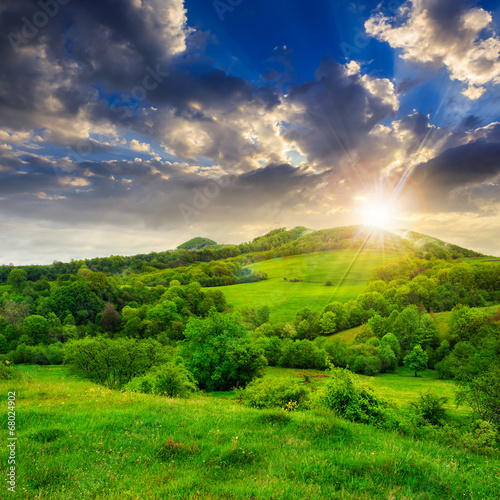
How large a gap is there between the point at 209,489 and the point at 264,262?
18899 cm

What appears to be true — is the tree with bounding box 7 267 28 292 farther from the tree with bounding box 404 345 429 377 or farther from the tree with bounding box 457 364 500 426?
the tree with bounding box 457 364 500 426

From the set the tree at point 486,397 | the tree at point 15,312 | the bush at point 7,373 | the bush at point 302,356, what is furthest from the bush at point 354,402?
the tree at point 15,312

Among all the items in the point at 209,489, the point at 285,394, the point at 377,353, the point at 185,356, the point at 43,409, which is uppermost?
the point at 209,489

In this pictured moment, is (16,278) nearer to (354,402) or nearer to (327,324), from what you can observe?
(327,324)

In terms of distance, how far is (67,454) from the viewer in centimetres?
673

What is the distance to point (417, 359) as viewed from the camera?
82875mm

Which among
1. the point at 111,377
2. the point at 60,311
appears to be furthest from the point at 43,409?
the point at 60,311

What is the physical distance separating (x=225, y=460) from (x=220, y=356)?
43.9 metres

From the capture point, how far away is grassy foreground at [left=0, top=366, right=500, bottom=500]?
18.0 feet

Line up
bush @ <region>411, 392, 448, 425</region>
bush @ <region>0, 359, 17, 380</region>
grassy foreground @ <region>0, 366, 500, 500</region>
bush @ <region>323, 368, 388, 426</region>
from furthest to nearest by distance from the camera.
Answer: bush @ <region>411, 392, 448, 425</region>, bush @ <region>0, 359, 17, 380</region>, bush @ <region>323, 368, 388, 426</region>, grassy foreground @ <region>0, 366, 500, 500</region>

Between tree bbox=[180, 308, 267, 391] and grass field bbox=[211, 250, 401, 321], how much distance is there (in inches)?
2530

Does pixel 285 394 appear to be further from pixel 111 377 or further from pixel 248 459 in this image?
pixel 111 377

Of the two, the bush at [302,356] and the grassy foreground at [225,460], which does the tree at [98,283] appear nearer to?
the bush at [302,356]

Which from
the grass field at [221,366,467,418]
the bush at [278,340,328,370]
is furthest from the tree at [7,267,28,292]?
the grass field at [221,366,467,418]
